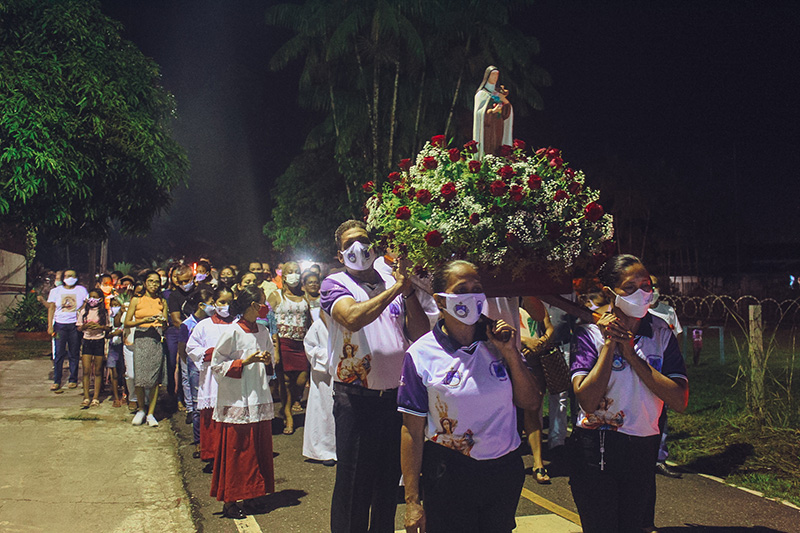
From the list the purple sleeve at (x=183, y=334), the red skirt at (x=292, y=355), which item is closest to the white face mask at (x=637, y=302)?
the red skirt at (x=292, y=355)

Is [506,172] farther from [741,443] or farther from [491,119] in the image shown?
[741,443]

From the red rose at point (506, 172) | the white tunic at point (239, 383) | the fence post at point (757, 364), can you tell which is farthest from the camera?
the fence post at point (757, 364)

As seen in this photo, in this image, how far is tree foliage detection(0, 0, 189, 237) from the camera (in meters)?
14.8

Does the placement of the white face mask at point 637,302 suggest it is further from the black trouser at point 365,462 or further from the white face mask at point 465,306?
the black trouser at point 365,462

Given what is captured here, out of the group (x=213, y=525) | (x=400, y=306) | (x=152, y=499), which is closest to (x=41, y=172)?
(x=152, y=499)

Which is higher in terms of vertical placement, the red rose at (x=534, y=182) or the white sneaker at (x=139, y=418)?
the red rose at (x=534, y=182)

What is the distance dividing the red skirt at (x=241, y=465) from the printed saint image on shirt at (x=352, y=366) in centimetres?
225

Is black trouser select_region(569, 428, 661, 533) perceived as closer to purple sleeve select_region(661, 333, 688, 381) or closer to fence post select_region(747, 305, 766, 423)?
purple sleeve select_region(661, 333, 688, 381)

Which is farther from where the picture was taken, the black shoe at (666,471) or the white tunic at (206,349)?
the black shoe at (666,471)

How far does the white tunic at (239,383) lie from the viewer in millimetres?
6242

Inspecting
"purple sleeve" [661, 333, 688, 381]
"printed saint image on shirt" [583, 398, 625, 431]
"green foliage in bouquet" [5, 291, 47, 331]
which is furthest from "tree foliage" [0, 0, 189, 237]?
"purple sleeve" [661, 333, 688, 381]

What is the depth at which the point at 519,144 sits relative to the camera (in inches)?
170

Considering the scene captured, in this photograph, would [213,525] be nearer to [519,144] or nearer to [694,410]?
[519,144]

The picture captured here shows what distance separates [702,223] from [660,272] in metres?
6.13
